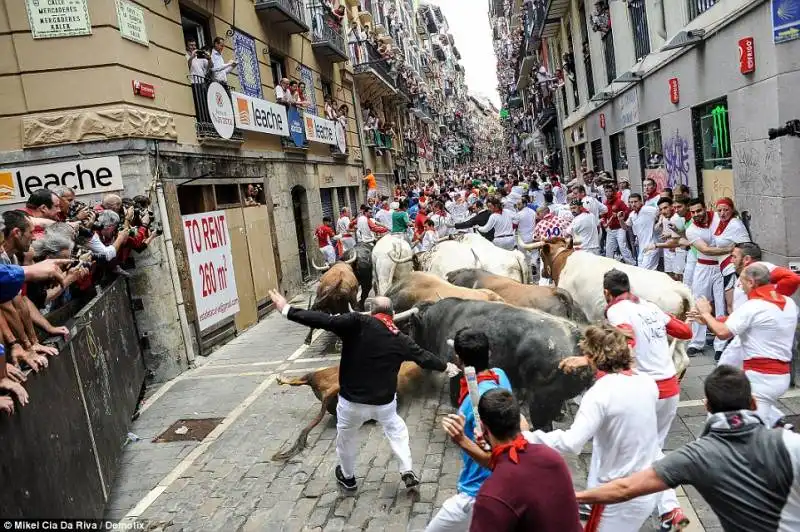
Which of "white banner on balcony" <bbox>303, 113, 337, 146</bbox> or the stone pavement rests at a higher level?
"white banner on balcony" <bbox>303, 113, 337, 146</bbox>

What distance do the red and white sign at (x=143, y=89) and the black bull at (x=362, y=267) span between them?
4.36m

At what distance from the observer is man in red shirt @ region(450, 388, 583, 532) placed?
261 centimetres

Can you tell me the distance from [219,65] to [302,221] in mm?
6742

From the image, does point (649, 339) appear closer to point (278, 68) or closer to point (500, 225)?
point (500, 225)

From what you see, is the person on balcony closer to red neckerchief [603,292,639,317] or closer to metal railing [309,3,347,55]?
metal railing [309,3,347,55]

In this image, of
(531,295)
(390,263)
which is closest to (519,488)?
(531,295)

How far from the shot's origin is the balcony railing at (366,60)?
26.5 metres

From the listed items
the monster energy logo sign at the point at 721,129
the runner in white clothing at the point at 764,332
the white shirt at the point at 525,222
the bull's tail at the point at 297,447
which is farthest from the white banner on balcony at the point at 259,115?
the runner in white clothing at the point at 764,332

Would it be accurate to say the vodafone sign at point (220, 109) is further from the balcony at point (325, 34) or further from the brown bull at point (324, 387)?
the balcony at point (325, 34)

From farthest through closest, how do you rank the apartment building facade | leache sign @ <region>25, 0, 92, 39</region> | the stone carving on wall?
1. the stone carving on wall
2. leache sign @ <region>25, 0, 92, 39</region>
3. the apartment building facade

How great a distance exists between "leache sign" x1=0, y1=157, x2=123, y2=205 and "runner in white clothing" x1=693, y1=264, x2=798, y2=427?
8500mm

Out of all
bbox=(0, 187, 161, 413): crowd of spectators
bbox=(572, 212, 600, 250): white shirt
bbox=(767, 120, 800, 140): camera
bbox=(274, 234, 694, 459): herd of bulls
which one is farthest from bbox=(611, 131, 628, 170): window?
bbox=(0, 187, 161, 413): crowd of spectators

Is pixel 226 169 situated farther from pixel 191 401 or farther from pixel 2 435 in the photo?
pixel 2 435

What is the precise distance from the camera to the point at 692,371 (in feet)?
24.5
